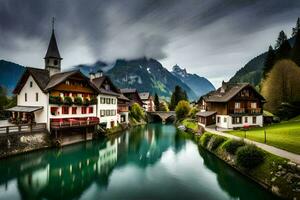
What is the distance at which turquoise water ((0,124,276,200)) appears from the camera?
17.3 meters

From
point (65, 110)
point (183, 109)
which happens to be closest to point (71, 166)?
point (65, 110)

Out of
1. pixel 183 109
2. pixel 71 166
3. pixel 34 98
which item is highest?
pixel 34 98

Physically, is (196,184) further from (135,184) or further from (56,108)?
(56,108)

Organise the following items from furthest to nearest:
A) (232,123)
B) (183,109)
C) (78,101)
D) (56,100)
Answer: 1. (183,109)
2. (232,123)
3. (78,101)
4. (56,100)

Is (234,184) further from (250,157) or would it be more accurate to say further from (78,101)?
(78,101)

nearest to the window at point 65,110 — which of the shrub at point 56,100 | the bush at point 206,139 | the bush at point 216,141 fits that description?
the shrub at point 56,100

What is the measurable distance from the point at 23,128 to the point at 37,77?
9.22m

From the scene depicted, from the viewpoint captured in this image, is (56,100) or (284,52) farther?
(284,52)

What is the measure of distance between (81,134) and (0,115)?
19589 mm

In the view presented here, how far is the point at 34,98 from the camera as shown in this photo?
34.1m

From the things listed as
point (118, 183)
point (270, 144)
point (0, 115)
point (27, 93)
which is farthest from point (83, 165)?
point (0, 115)

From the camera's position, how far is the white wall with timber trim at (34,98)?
3231 cm

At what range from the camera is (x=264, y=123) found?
4494cm

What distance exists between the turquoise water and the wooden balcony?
132 inches
